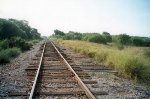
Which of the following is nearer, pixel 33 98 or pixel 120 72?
pixel 33 98

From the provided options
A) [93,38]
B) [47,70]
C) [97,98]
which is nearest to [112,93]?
[97,98]

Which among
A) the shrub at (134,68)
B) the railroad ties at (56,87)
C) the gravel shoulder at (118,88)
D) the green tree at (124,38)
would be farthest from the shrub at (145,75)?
the green tree at (124,38)

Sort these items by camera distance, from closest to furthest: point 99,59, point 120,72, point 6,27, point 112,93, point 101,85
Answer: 1. point 112,93
2. point 101,85
3. point 120,72
4. point 99,59
5. point 6,27

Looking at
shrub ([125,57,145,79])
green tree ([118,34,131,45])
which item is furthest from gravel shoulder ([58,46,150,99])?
green tree ([118,34,131,45])

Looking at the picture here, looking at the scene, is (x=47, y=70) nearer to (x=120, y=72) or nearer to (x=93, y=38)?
(x=120, y=72)

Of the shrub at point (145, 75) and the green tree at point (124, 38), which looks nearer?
the shrub at point (145, 75)

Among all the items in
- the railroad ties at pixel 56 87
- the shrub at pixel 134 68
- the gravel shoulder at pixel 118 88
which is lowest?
the gravel shoulder at pixel 118 88

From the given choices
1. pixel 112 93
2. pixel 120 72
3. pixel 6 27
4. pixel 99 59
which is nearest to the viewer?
pixel 112 93

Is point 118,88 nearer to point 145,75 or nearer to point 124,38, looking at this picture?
point 145,75

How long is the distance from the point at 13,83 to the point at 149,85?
4.79 meters

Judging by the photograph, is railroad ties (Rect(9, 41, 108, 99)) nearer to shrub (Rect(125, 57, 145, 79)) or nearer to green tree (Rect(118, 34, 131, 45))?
shrub (Rect(125, 57, 145, 79))

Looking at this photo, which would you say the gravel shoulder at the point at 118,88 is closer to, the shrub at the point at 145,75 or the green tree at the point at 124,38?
the shrub at the point at 145,75

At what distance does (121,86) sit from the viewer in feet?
29.8

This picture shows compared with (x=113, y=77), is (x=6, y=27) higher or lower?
higher
